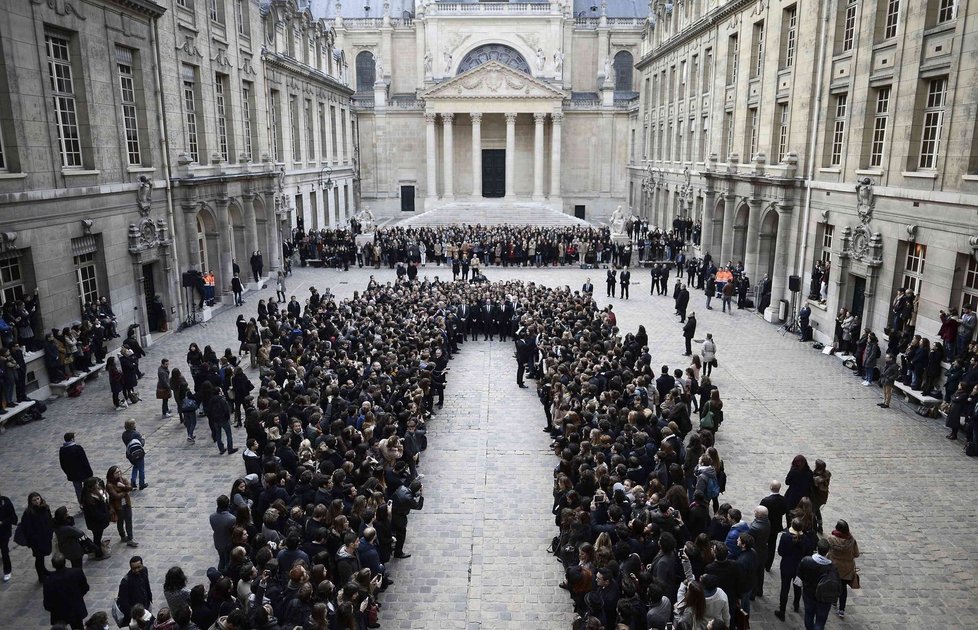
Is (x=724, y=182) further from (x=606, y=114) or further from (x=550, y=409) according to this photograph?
(x=606, y=114)

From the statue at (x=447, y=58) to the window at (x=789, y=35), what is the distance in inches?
1525

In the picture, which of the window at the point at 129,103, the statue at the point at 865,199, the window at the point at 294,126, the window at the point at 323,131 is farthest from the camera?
the window at the point at 323,131

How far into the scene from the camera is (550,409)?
53.3 feet

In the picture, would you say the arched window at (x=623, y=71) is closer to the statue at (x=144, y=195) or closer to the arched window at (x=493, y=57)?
the arched window at (x=493, y=57)

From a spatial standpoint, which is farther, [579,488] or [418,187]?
[418,187]

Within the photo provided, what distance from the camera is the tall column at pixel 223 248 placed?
96.9 feet

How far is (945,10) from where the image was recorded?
18625 mm

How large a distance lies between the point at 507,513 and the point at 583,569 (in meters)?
4.04

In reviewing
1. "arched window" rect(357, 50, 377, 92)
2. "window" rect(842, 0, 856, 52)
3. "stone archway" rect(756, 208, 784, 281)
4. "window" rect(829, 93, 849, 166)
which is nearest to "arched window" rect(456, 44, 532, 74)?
"arched window" rect(357, 50, 377, 92)

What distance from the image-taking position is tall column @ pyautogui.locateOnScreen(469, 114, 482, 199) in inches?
2297

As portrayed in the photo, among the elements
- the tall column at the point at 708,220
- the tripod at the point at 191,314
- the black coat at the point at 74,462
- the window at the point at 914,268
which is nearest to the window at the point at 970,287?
the window at the point at 914,268

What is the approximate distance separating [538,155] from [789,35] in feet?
106

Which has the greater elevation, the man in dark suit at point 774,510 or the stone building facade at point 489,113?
the stone building facade at point 489,113

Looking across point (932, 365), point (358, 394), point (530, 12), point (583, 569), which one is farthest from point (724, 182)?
point (530, 12)
